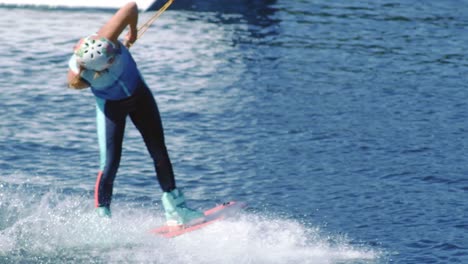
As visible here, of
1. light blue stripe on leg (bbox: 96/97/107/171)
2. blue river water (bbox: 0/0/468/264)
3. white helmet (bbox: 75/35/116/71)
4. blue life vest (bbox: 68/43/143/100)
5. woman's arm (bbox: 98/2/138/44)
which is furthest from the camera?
blue river water (bbox: 0/0/468/264)

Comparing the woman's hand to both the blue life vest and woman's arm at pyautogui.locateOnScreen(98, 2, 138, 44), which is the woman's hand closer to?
the blue life vest

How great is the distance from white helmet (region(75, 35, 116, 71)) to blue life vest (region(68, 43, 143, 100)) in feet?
0.47

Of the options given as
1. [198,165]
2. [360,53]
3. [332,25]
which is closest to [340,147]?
[198,165]

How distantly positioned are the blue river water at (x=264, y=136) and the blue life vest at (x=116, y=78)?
7.03ft

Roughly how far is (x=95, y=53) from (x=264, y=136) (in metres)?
7.02

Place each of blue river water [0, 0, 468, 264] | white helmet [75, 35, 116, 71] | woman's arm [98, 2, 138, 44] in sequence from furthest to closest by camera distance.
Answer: blue river water [0, 0, 468, 264] < woman's arm [98, 2, 138, 44] < white helmet [75, 35, 116, 71]

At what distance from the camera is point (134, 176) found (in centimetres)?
1800

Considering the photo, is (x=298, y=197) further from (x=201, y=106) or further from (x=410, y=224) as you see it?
(x=201, y=106)

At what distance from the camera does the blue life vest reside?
1364 cm

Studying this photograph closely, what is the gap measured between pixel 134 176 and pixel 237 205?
9.70ft

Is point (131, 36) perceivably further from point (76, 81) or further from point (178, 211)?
point (178, 211)

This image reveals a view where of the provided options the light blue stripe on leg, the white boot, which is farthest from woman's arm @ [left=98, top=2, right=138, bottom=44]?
the white boot

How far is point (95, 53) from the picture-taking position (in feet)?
43.8

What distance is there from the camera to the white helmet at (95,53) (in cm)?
1334
